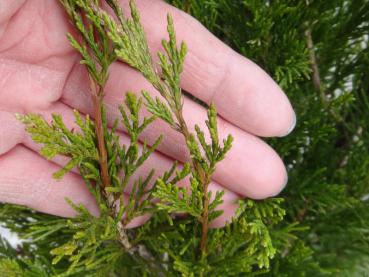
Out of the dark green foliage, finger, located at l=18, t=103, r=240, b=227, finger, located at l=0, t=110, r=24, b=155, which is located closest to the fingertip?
finger, located at l=18, t=103, r=240, b=227

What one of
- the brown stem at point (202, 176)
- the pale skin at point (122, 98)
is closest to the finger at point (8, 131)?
the pale skin at point (122, 98)

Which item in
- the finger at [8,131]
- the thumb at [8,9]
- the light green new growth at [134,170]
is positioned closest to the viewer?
the light green new growth at [134,170]

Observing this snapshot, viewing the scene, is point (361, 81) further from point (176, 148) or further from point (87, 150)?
point (87, 150)

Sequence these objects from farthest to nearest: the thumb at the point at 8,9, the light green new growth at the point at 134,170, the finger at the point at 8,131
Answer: the finger at the point at 8,131 < the thumb at the point at 8,9 < the light green new growth at the point at 134,170

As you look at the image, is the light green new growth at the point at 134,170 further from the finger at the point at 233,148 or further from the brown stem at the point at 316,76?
the brown stem at the point at 316,76

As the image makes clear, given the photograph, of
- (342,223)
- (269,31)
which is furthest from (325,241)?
(269,31)

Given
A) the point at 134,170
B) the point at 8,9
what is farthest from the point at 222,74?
the point at 8,9
